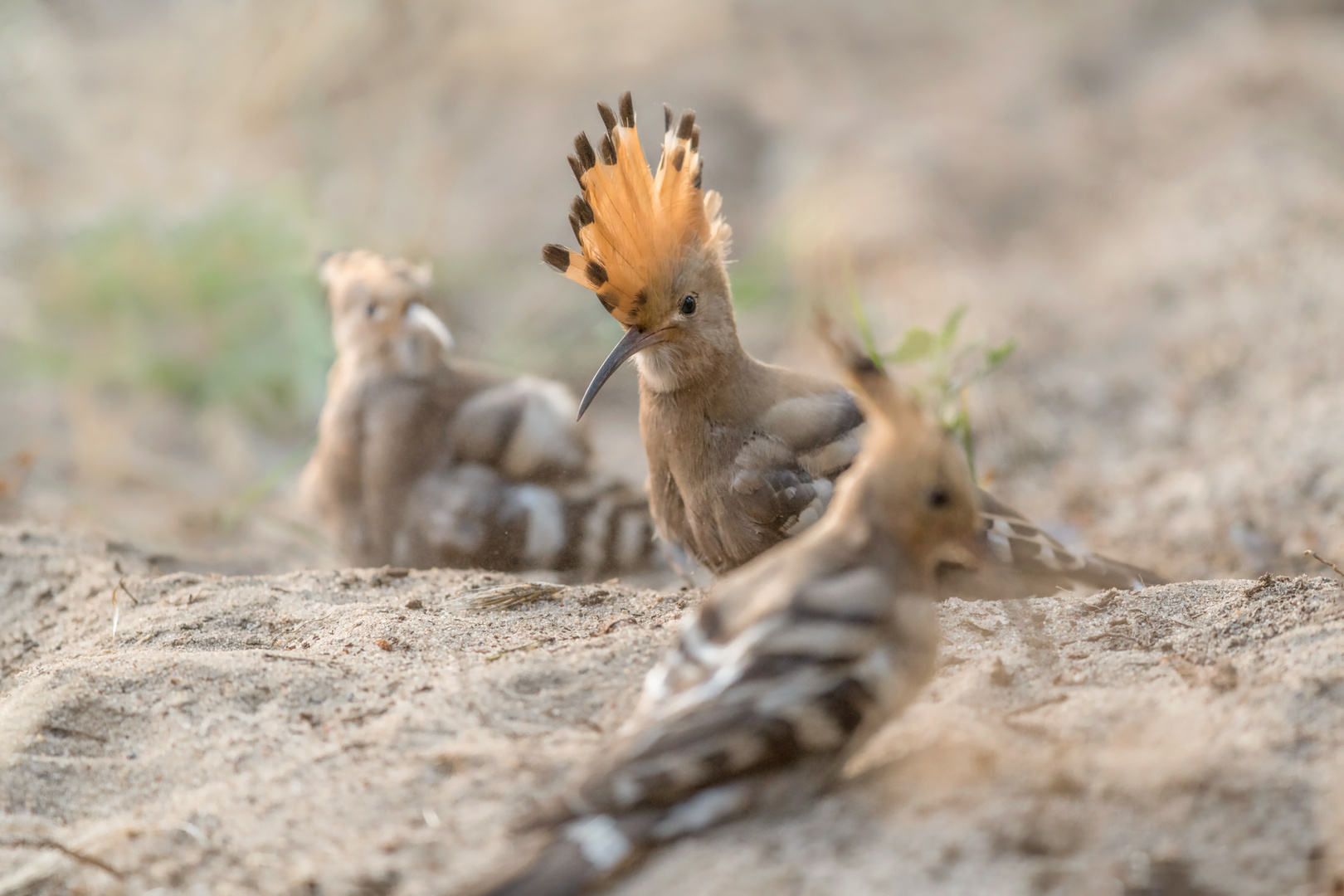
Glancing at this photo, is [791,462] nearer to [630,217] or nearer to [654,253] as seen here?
[654,253]

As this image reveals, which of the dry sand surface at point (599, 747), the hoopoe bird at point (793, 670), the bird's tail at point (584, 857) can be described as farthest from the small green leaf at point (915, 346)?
the bird's tail at point (584, 857)

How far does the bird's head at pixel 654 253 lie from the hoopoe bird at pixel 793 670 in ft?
3.61

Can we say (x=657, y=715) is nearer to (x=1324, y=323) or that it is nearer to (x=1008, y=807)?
(x=1008, y=807)

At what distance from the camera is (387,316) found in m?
4.83

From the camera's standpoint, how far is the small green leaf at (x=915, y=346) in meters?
3.89

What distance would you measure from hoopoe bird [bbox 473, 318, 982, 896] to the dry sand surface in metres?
0.07

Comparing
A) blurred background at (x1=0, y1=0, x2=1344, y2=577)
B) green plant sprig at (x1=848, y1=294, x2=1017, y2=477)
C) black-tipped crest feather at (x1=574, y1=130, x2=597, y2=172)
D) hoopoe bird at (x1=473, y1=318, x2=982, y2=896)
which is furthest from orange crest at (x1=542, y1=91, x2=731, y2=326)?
hoopoe bird at (x1=473, y1=318, x2=982, y2=896)

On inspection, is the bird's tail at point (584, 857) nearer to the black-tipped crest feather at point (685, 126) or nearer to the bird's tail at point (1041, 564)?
the bird's tail at point (1041, 564)

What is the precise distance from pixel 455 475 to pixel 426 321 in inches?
24.4

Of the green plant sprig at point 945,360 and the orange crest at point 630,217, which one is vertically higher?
the orange crest at point 630,217

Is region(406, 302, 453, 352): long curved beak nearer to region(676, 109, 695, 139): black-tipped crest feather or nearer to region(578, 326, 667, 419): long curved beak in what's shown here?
region(578, 326, 667, 419): long curved beak

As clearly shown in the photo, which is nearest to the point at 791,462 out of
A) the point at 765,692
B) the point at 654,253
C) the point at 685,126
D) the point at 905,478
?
the point at 654,253

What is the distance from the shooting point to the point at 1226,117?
372 inches

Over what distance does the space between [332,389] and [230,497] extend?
4.70ft
